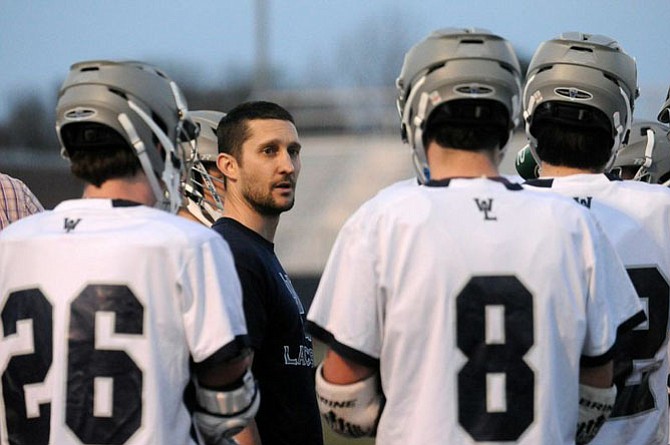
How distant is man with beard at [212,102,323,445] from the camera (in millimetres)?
4203

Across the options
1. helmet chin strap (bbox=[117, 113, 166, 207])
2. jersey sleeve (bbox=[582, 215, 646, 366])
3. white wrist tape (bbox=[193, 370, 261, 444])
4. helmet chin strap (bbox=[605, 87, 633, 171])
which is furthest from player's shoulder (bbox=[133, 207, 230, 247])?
helmet chin strap (bbox=[605, 87, 633, 171])

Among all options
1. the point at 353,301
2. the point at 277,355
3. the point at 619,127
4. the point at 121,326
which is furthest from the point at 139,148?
the point at 619,127

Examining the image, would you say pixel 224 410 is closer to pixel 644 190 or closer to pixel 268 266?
pixel 268 266

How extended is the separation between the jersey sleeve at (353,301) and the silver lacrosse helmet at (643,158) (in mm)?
2197

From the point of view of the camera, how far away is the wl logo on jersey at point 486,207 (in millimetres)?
3254

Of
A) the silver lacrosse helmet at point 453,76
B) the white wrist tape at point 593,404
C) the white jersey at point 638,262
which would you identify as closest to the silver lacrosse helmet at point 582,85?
the white jersey at point 638,262

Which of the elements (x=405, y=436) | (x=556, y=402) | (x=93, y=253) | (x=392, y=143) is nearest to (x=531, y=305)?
(x=556, y=402)

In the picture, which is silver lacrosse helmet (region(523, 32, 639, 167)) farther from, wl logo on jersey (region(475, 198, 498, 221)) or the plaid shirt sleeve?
the plaid shirt sleeve

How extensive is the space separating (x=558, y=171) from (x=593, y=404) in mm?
804

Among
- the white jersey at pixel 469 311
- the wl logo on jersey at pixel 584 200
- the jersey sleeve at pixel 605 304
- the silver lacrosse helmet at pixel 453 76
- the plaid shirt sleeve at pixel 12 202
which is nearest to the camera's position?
the white jersey at pixel 469 311

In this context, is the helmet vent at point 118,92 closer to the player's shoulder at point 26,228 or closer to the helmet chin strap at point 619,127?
the player's shoulder at point 26,228

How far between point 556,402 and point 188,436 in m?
0.94

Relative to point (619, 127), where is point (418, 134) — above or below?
above

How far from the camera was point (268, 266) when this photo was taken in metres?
4.29
